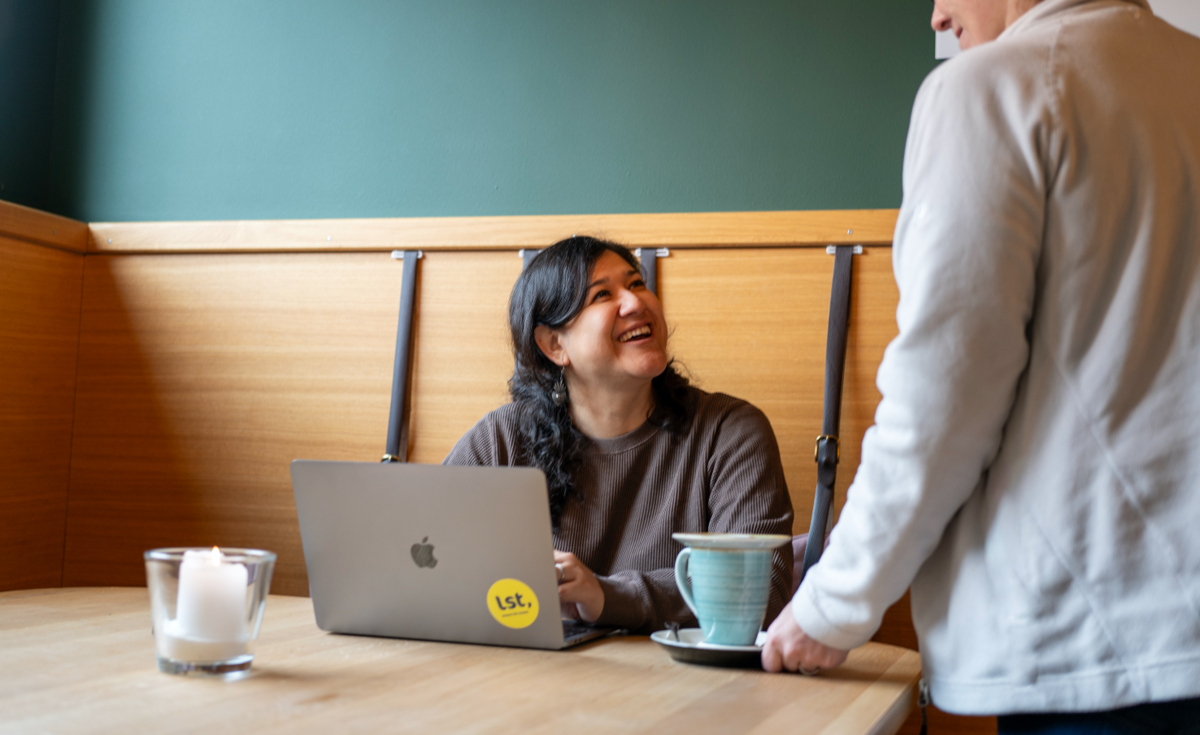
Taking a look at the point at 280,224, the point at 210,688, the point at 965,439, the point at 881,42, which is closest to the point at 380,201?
the point at 280,224

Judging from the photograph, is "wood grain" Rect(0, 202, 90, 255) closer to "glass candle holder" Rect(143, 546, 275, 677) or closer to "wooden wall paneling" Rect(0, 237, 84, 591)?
"wooden wall paneling" Rect(0, 237, 84, 591)

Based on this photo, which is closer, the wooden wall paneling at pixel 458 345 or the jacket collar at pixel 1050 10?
the jacket collar at pixel 1050 10

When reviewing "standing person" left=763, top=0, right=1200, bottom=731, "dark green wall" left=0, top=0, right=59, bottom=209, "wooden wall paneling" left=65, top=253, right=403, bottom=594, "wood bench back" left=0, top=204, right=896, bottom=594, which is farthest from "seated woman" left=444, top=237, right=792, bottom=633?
"dark green wall" left=0, top=0, right=59, bottom=209

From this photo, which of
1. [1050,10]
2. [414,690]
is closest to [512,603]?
[414,690]

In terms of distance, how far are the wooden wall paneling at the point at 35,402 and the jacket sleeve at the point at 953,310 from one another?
1.87 m

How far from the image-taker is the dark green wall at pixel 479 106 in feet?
6.42

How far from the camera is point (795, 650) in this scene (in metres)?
0.93

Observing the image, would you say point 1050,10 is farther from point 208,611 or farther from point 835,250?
point 835,250

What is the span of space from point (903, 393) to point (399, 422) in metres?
1.39

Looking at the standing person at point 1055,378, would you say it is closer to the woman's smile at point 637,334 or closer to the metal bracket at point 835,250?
the woman's smile at point 637,334

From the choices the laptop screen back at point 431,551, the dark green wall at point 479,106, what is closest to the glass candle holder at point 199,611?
the laptop screen back at point 431,551

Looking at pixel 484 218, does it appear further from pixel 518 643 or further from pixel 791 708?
pixel 791 708

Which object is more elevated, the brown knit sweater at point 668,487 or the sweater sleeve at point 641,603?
the brown knit sweater at point 668,487

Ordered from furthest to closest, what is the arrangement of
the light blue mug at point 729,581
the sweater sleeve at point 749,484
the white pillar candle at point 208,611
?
the sweater sleeve at point 749,484, the light blue mug at point 729,581, the white pillar candle at point 208,611
